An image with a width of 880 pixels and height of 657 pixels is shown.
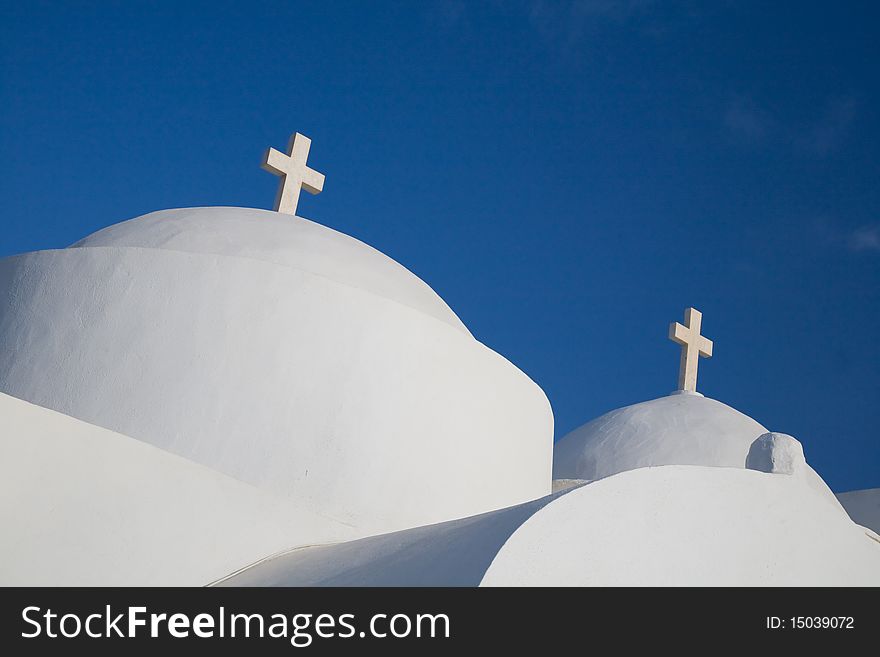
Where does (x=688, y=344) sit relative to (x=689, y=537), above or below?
above

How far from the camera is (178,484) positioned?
4.07 m

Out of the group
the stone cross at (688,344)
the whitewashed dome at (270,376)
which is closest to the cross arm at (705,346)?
the stone cross at (688,344)

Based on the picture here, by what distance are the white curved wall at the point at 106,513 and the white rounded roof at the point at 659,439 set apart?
234 inches

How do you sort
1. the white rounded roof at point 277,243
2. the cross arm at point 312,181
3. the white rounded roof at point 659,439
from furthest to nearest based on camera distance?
the white rounded roof at point 659,439, the cross arm at point 312,181, the white rounded roof at point 277,243

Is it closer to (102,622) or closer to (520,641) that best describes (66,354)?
(102,622)

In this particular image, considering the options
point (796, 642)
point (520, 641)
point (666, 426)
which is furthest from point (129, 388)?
point (666, 426)

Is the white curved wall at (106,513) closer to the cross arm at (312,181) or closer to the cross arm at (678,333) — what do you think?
the cross arm at (312,181)

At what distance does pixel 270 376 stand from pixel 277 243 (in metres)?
1.41

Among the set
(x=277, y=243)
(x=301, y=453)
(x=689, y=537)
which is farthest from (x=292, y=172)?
(x=689, y=537)

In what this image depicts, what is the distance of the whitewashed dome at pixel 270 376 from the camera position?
4.88 meters

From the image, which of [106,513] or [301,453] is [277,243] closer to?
[301,453]

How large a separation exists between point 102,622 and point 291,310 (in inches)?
95.3

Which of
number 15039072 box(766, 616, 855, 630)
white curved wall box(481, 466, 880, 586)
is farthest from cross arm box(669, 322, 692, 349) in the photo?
number 15039072 box(766, 616, 855, 630)

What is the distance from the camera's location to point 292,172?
802cm
